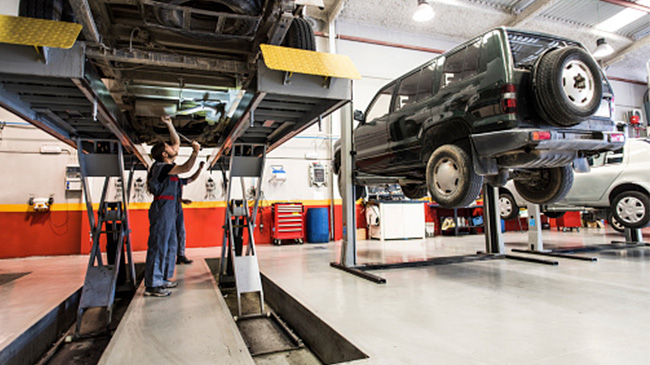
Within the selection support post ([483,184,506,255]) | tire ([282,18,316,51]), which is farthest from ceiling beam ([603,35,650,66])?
tire ([282,18,316,51])

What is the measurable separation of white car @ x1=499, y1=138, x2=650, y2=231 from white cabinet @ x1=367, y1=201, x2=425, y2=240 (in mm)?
2908

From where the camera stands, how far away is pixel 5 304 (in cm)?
282

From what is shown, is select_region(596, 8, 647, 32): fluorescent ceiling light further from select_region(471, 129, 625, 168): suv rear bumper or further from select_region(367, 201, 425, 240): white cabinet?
select_region(471, 129, 625, 168): suv rear bumper

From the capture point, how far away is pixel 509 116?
8.72ft

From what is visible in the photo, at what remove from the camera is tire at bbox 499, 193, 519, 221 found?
19.7 ft

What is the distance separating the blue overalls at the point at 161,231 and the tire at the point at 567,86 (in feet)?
10.2

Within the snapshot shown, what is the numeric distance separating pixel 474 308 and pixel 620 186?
397cm

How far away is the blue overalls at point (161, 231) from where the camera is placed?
2.88 m

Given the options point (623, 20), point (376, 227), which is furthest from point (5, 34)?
point (623, 20)

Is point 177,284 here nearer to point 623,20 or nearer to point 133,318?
point 133,318

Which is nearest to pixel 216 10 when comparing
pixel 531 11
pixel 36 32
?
pixel 36 32

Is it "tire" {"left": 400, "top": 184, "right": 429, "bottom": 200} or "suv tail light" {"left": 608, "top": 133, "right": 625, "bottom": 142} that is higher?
"suv tail light" {"left": 608, "top": 133, "right": 625, "bottom": 142}

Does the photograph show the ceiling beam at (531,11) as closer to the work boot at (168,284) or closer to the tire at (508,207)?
the tire at (508,207)

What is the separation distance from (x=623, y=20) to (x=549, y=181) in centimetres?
854
